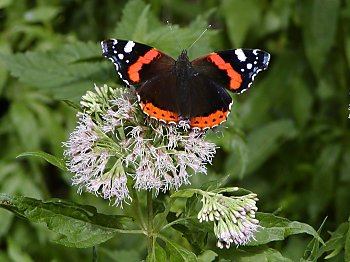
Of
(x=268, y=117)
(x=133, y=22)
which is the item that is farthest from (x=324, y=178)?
(x=133, y=22)

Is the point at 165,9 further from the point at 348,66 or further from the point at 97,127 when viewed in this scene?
the point at 97,127

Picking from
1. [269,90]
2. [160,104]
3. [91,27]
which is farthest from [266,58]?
[91,27]

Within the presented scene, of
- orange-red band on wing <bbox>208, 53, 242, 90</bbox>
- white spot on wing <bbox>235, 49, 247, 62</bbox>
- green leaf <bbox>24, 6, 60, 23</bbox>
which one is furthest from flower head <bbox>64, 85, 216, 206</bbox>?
green leaf <bbox>24, 6, 60, 23</bbox>

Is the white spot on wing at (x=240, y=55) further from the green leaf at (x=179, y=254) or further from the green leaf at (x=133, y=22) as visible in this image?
the green leaf at (x=179, y=254)

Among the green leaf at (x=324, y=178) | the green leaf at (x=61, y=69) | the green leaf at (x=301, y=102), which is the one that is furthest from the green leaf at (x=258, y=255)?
the green leaf at (x=301, y=102)

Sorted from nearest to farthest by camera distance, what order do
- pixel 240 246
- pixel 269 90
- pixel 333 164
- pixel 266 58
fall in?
pixel 240 246
pixel 266 58
pixel 333 164
pixel 269 90

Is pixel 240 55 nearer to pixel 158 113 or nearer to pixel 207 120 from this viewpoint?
pixel 207 120

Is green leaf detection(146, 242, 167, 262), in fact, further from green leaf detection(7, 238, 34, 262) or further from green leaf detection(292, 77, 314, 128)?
green leaf detection(292, 77, 314, 128)
